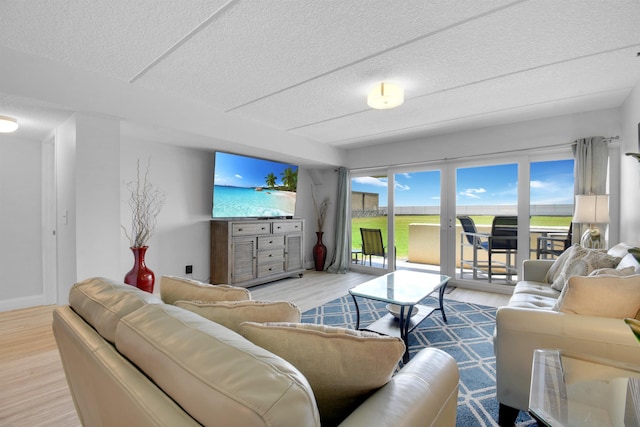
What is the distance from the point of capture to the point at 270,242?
4.46 m

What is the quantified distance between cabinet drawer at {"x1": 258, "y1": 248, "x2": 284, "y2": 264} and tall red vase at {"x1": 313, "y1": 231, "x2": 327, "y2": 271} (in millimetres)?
1038

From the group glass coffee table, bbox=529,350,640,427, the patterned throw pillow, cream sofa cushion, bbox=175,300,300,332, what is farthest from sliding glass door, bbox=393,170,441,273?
cream sofa cushion, bbox=175,300,300,332

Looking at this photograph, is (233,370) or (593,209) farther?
(593,209)

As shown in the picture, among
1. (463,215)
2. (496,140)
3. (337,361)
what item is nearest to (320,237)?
(463,215)

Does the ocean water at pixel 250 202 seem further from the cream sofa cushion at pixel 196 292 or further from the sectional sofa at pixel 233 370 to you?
the sectional sofa at pixel 233 370

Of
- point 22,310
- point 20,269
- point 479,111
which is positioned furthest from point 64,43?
point 479,111

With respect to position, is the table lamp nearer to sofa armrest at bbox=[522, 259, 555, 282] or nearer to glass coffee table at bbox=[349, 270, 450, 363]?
sofa armrest at bbox=[522, 259, 555, 282]

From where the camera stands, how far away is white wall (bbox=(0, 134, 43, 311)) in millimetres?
3170

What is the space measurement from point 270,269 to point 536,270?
3.33m

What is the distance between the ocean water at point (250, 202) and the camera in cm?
405

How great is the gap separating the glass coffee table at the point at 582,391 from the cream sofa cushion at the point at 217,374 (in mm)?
860

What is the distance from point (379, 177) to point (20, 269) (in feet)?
16.7

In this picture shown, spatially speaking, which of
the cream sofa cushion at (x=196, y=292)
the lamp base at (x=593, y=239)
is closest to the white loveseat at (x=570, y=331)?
the cream sofa cushion at (x=196, y=292)

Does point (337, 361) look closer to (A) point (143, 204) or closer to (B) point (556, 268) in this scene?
(B) point (556, 268)
